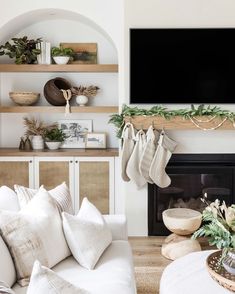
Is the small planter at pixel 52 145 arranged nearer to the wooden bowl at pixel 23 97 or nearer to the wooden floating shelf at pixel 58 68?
the wooden bowl at pixel 23 97

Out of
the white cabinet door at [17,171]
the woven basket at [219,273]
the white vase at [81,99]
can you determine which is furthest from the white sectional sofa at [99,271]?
the white vase at [81,99]

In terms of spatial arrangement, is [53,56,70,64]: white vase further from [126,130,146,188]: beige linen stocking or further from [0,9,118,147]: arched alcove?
[126,130,146,188]: beige linen stocking

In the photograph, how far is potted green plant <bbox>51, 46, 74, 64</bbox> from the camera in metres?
4.59

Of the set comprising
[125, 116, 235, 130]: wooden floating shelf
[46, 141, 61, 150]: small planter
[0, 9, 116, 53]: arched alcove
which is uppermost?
[0, 9, 116, 53]: arched alcove

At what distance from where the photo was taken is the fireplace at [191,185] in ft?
13.9

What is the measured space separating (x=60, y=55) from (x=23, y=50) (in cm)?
40

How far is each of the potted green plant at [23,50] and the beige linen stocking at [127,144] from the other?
→ 1.36m

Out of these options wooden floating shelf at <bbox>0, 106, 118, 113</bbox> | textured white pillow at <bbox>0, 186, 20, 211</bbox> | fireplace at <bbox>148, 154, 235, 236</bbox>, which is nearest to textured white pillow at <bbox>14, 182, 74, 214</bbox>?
textured white pillow at <bbox>0, 186, 20, 211</bbox>

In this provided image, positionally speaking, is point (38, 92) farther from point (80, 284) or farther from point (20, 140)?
point (80, 284)

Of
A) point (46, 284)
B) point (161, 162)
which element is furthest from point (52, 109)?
point (46, 284)

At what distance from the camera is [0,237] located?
6.93 ft

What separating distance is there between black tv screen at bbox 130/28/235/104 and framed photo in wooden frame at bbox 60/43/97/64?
2.70ft

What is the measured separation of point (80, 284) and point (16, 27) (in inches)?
133

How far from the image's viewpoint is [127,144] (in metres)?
4.13
